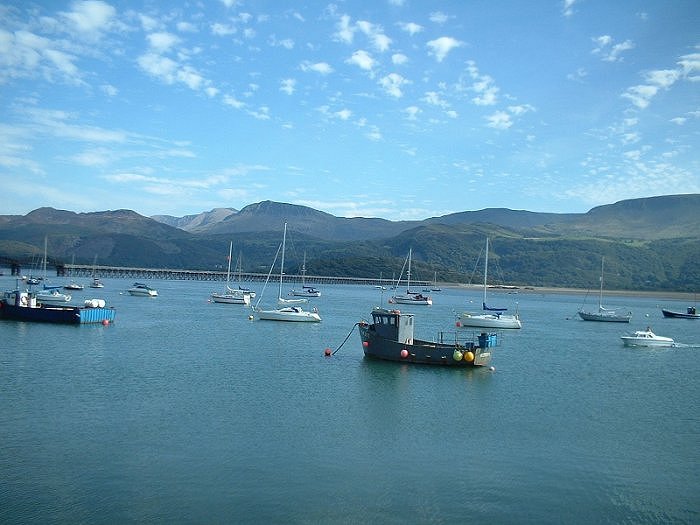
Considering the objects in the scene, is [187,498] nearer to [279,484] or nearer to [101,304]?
[279,484]

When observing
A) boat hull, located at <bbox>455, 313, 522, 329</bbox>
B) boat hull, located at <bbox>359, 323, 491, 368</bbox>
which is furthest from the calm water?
boat hull, located at <bbox>455, 313, 522, 329</bbox>

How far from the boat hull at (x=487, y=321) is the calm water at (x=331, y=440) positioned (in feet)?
112

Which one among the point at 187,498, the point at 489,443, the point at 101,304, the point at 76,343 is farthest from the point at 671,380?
the point at 101,304

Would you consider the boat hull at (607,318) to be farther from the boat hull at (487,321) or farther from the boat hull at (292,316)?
the boat hull at (292,316)

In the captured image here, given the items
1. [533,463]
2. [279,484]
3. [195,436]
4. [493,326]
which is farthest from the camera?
[493,326]

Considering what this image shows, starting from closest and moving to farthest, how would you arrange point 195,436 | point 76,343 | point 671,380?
point 195,436 → point 671,380 → point 76,343

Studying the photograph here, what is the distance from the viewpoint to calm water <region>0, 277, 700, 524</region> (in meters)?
18.1

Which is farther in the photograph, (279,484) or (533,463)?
(533,463)

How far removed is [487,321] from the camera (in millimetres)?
82750

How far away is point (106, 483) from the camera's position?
18.8 meters

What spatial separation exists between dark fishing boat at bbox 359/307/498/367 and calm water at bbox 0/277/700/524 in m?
0.82

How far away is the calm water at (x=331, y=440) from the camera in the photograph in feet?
59.3

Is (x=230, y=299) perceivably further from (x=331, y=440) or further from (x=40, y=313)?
(x=331, y=440)

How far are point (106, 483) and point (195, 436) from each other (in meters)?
5.50
